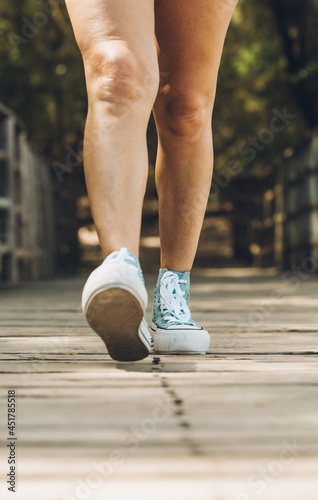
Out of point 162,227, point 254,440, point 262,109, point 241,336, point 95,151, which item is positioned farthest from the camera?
point 262,109

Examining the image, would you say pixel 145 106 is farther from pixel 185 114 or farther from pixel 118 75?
pixel 185 114

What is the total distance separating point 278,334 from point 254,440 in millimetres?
1208

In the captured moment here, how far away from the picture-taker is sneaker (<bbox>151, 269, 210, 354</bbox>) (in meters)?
1.69

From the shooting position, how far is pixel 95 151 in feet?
5.24

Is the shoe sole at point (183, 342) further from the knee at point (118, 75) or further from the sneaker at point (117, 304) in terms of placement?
the knee at point (118, 75)

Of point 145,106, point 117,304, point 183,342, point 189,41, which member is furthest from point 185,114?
point 117,304

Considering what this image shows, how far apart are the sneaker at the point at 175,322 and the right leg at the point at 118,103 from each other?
247 millimetres

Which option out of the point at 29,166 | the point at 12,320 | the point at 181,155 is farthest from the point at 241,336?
the point at 29,166

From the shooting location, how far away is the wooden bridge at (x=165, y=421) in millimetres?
791

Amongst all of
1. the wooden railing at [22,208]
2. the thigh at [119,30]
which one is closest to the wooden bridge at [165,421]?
the thigh at [119,30]

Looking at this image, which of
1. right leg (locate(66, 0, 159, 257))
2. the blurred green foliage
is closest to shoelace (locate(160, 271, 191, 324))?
right leg (locate(66, 0, 159, 257))

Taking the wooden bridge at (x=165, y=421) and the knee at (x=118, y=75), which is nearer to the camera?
the wooden bridge at (x=165, y=421)

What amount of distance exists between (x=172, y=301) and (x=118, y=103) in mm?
486

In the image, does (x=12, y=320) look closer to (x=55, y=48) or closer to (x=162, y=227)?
(x=162, y=227)
